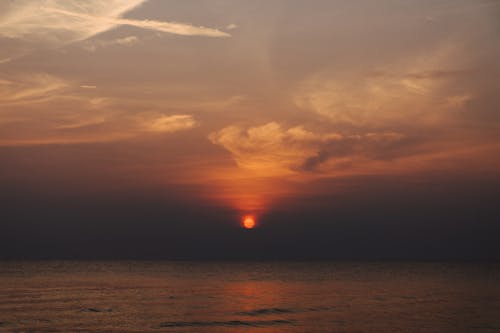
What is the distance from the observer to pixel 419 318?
5131 cm

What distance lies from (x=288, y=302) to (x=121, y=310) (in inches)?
768

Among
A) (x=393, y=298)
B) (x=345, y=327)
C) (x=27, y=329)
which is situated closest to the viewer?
(x=27, y=329)

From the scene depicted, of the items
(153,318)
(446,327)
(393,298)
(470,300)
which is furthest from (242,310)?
(470,300)

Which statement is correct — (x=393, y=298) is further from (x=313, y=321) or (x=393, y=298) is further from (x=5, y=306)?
(x=5, y=306)

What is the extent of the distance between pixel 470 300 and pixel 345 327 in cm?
3096

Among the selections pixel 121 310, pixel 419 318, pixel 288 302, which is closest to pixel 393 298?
pixel 288 302

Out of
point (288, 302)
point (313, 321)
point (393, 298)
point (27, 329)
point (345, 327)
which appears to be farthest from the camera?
point (393, 298)

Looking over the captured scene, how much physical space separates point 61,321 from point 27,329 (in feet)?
14.6

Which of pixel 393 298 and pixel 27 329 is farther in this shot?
pixel 393 298

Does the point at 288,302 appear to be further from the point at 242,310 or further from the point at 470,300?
the point at 470,300

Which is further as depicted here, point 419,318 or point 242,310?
point 242,310

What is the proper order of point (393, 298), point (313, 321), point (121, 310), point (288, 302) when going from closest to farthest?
1. point (313, 321)
2. point (121, 310)
3. point (288, 302)
4. point (393, 298)

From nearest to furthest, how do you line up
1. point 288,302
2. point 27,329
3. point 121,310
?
point 27,329, point 121,310, point 288,302

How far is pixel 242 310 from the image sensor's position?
2251 inches
